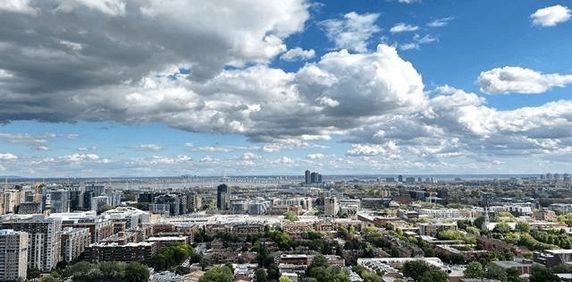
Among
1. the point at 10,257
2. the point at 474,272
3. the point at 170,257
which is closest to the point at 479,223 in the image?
the point at 474,272

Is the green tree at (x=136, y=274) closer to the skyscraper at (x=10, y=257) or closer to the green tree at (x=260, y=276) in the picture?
the green tree at (x=260, y=276)

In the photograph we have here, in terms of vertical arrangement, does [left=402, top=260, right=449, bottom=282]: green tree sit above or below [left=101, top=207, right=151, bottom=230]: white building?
below

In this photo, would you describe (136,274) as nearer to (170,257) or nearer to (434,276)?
(170,257)

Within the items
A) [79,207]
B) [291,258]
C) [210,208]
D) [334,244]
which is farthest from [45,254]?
[210,208]

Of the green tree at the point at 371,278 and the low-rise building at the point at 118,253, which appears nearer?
the green tree at the point at 371,278

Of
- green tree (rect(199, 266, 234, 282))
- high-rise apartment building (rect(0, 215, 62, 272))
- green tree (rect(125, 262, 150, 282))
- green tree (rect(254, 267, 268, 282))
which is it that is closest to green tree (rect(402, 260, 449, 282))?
green tree (rect(254, 267, 268, 282))

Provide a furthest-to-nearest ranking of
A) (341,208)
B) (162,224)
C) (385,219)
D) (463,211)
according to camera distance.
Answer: (341,208), (463,211), (385,219), (162,224)

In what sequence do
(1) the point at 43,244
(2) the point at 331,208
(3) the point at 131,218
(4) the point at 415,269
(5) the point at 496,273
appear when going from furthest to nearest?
(2) the point at 331,208 → (3) the point at 131,218 → (1) the point at 43,244 → (4) the point at 415,269 → (5) the point at 496,273

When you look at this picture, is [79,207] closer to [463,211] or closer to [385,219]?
[385,219]

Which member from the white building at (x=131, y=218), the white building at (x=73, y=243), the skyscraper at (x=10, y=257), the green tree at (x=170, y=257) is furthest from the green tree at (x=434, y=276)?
the white building at (x=131, y=218)

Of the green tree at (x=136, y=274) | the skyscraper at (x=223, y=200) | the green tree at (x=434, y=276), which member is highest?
the skyscraper at (x=223, y=200)

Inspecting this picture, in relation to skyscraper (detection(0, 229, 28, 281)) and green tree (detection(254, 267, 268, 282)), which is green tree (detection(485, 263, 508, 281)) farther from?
skyscraper (detection(0, 229, 28, 281))
